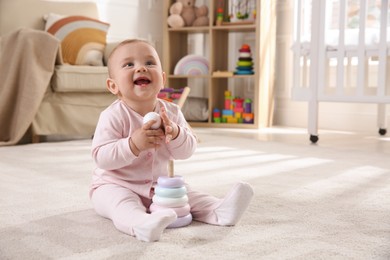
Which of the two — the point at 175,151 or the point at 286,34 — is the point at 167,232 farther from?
the point at 286,34

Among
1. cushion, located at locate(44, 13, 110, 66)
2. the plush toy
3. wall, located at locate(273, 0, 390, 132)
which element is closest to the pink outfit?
cushion, located at locate(44, 13, 110, 66)

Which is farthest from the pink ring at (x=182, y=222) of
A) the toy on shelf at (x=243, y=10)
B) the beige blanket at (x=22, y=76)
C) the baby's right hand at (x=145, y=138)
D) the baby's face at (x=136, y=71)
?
the toy on shelf at (x=243, y=10)

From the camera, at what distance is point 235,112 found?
12.2 ft

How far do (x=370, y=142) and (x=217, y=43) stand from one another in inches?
59.0

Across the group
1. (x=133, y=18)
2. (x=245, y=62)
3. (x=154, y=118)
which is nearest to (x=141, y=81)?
(x=154, y=118)

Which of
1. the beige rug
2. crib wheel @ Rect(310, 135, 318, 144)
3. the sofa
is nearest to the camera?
the beige rug

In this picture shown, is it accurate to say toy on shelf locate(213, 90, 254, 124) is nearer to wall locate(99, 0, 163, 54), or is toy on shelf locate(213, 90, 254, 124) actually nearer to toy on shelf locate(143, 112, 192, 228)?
wall locate(99, 0, 163, 54)

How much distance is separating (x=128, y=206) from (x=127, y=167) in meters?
0.12

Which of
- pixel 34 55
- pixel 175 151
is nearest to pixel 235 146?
pixel 34 55

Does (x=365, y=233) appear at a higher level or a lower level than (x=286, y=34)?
lower

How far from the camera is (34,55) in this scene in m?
2.45

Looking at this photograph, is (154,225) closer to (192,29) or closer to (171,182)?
(171,182)

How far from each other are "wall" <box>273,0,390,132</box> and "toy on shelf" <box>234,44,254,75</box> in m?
0.32

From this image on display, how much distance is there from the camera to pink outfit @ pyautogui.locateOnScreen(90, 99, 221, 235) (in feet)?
3.39
